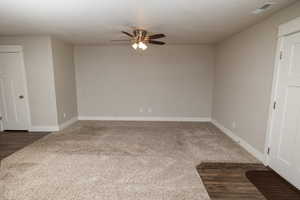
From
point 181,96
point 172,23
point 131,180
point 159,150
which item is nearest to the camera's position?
point 131,180

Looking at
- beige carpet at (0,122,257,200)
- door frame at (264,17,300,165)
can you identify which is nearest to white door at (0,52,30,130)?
beige carpet at (0,122,257,200)

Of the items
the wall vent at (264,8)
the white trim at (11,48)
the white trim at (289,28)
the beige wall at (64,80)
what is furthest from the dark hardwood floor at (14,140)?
the white trim at (289,28)

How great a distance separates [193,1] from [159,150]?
8.32 ft

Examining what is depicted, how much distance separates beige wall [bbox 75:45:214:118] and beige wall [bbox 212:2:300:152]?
87cm

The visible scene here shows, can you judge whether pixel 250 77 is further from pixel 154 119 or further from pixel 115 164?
pixel 154 119

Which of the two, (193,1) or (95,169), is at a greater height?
(193,1)

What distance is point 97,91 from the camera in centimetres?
545

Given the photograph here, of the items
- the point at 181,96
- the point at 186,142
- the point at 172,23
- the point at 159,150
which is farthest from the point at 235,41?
the point at 159,150

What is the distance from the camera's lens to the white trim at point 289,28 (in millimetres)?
2090

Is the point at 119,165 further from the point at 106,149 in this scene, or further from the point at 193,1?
the point at 193,1

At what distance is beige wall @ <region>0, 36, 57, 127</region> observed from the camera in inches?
158

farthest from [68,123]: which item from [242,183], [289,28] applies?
[289,28]

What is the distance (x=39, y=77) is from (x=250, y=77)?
15.8ft

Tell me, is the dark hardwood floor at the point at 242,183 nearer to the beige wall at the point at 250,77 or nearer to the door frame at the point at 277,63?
the door frame at the point at 277,63
